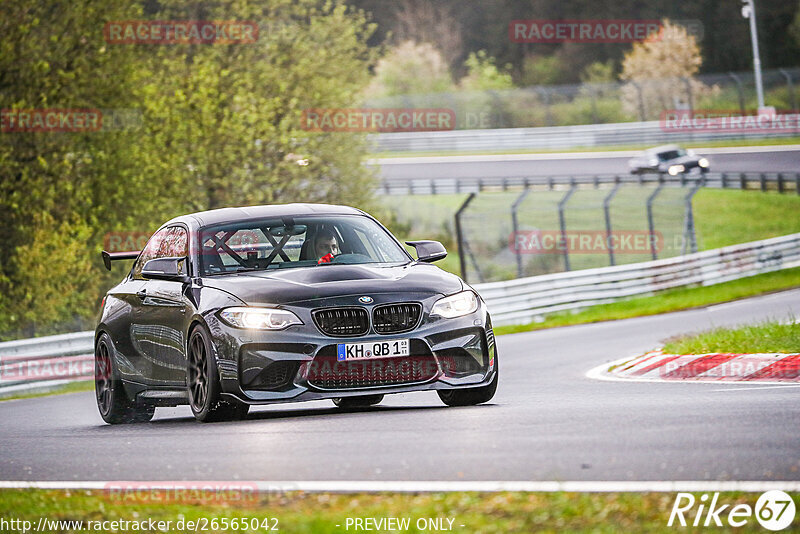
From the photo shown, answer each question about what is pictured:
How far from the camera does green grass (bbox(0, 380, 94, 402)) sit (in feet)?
66.2

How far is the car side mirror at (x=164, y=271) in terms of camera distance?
421 inches

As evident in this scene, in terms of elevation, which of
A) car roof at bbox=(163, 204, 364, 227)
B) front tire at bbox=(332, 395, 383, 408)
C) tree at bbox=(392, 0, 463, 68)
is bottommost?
front tire at bbox=(332, 395, 383, 408)

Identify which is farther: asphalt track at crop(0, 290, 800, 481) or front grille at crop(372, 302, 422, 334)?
front grille at crop(372, 302, 422, 334)

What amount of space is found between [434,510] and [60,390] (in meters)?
15.8

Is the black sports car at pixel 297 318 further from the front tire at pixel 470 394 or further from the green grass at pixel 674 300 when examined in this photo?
the green grass at pixel 674 300

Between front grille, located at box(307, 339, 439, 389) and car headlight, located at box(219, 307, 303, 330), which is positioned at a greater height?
car headlight, located at box(219, 307, 303, 330)

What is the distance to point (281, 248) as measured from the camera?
35.6ft

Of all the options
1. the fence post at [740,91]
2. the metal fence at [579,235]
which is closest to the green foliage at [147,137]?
the metal fence at [579,235]

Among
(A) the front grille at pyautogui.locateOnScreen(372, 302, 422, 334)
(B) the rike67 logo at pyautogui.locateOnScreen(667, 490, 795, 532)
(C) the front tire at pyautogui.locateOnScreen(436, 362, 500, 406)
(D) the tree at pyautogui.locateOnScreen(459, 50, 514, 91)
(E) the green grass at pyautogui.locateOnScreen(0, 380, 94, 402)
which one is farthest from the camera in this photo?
(D) the tree at pyautogui.locateOnScreen(459, 50, 514, 91)

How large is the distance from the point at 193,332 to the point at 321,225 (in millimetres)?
1472

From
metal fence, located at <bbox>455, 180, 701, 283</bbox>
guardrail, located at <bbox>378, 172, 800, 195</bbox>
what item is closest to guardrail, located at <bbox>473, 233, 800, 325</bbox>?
metal fence, located at <bbox>455, 180, 701, 283</bbox>

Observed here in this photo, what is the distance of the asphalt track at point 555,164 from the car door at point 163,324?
4151 cm

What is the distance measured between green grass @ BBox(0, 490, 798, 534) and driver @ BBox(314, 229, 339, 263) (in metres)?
4.14

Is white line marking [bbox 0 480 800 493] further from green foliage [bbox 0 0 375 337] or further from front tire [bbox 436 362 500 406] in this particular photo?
green foliage [bbox 0 0 375 337]
